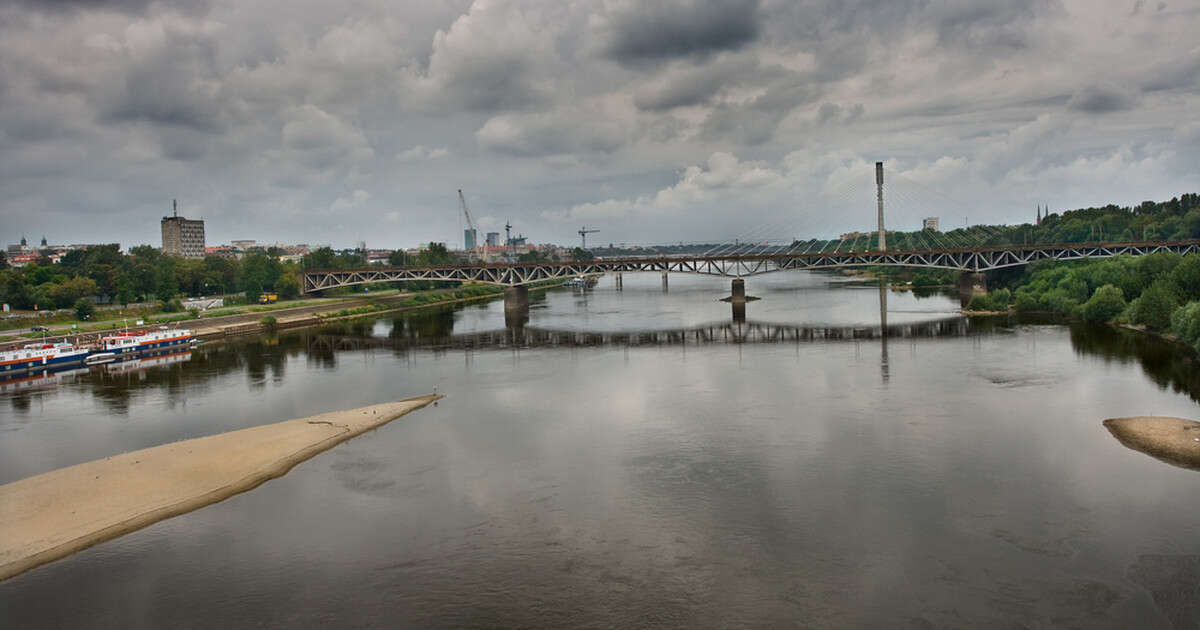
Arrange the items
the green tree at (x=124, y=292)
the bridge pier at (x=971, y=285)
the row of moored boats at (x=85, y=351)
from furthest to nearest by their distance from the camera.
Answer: the green tree at (x=124, y=292) < the bridge pier at (x=971, y=285) < the row of moored boats at (x=85, y=351)

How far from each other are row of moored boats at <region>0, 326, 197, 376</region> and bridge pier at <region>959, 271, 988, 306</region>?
212ft

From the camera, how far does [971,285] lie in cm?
7119

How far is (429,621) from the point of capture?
42.1 ft

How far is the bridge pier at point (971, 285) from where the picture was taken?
68.9 meters

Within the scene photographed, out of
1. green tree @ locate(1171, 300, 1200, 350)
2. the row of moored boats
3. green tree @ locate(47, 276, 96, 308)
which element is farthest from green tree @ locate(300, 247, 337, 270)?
green tree @ locate(1171, 300, 1200, 350)

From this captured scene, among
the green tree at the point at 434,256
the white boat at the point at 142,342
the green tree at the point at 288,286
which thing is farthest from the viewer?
the green tree at the point at 434,256

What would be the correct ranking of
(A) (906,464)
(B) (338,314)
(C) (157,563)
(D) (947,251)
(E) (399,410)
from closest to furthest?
(C) (157,563)
(A) (906,464)
(E) (399,410)
(D) (947,251)
(B) (338,314)

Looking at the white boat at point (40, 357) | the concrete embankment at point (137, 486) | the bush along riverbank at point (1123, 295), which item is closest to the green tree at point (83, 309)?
the white boat at point (40, 357)

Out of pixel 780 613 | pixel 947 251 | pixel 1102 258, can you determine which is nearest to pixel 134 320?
pixel 780 613

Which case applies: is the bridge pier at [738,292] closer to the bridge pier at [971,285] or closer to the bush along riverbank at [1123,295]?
the bridge pier at [971,285]

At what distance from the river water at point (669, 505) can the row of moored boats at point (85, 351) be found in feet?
17.3

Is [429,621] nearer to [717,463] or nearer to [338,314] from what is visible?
[717,463]

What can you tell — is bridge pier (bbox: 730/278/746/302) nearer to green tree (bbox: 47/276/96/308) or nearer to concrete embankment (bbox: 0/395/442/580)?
concrete embankment (bbox: 0/395/442/580)

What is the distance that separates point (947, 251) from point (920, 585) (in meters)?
62.9
